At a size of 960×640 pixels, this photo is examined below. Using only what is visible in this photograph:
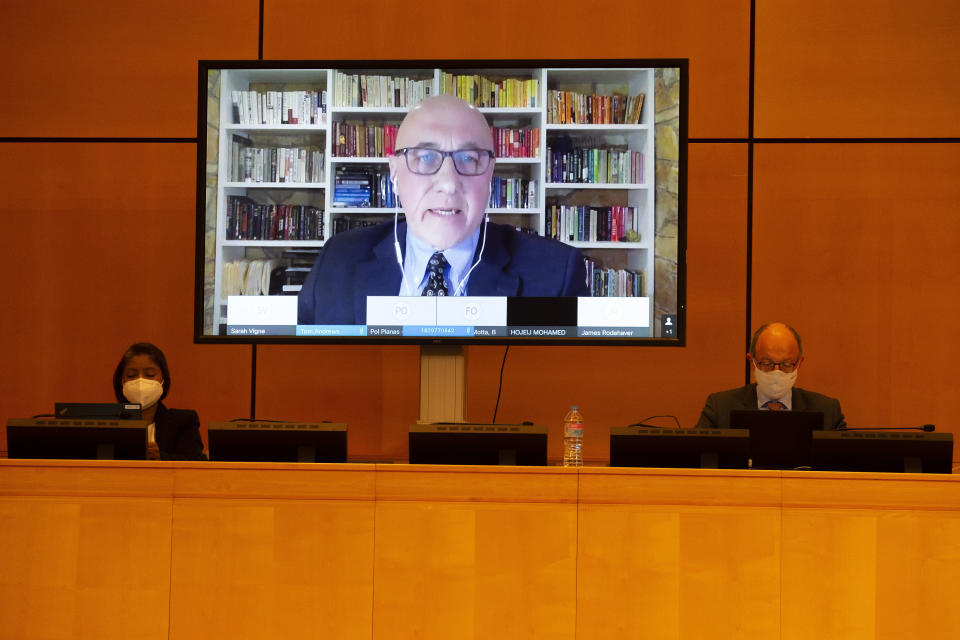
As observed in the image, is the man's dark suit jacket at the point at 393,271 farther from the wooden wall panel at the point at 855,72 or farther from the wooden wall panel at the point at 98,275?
the wooden wall panel at the point at 855,72

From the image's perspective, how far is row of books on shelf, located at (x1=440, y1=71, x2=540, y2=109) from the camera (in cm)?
396

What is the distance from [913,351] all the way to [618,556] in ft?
7.63

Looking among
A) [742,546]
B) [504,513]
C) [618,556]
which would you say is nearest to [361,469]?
[504,513]

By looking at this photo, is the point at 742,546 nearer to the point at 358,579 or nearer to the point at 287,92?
the point at 358,579

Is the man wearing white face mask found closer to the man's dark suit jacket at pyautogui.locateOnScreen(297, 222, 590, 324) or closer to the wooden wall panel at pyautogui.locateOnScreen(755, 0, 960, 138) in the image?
the man's dark suit jacket at pyautogui.locateOnScreen(297, 222, 590, 324)

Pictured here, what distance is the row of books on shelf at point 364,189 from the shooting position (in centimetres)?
393

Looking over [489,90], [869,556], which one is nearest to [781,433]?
[869,556]

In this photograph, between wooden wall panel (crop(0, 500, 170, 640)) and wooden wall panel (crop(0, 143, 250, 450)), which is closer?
wooden wall panel (crop(0, 500, 170, 640))

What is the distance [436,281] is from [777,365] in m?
1.33

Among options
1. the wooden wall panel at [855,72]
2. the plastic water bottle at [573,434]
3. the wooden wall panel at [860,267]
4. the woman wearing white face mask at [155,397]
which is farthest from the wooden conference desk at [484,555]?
the wooden wall panel at [855,72]

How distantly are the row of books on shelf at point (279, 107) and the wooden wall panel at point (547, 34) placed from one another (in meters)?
0.50

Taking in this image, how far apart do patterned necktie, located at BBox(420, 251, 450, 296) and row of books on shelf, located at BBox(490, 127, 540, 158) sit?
0.50m

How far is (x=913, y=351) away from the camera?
4.33 metres

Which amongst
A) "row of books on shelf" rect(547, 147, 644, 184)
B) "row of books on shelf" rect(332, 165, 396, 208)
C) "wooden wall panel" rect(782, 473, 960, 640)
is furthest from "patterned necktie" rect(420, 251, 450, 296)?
"wooden wall panel" rect(782, 473, 960, 640)
